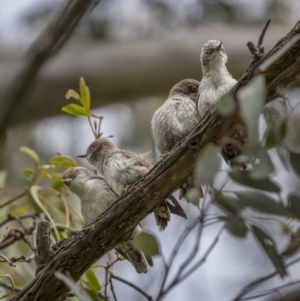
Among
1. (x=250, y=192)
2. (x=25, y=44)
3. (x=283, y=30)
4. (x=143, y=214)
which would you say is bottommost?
(x=250, y=192)

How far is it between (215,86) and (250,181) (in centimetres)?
77

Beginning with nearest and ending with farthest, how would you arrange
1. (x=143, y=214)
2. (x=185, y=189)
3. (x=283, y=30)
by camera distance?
(x=143, y=214)
(x=185, y=189)
(x=283, y=30)

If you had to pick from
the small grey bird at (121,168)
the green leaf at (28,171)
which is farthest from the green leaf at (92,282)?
the green leaf at (28,171)

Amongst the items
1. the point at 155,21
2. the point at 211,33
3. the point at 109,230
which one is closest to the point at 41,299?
the point at 109,230

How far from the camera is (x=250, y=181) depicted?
1613mm

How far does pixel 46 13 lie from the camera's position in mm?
6156

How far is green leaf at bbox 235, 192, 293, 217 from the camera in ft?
5.06

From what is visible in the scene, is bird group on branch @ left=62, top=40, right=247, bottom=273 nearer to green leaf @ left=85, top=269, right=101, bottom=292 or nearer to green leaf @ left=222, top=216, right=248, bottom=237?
green leaf @ left=85, top=269, right=101, bottom=292

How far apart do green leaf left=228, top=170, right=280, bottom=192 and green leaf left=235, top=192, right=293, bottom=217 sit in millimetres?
19

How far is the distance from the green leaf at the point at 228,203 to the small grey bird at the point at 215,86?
1.30 feet

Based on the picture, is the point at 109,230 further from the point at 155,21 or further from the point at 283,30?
the point at 155,21

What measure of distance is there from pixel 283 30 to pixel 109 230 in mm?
3804

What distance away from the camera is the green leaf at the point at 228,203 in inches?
63.5

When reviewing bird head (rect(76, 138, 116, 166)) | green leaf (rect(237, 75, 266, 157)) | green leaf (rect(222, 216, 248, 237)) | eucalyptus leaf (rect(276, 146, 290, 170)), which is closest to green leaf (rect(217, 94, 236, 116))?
green leaf (rect(237, 75, 266, 157))
